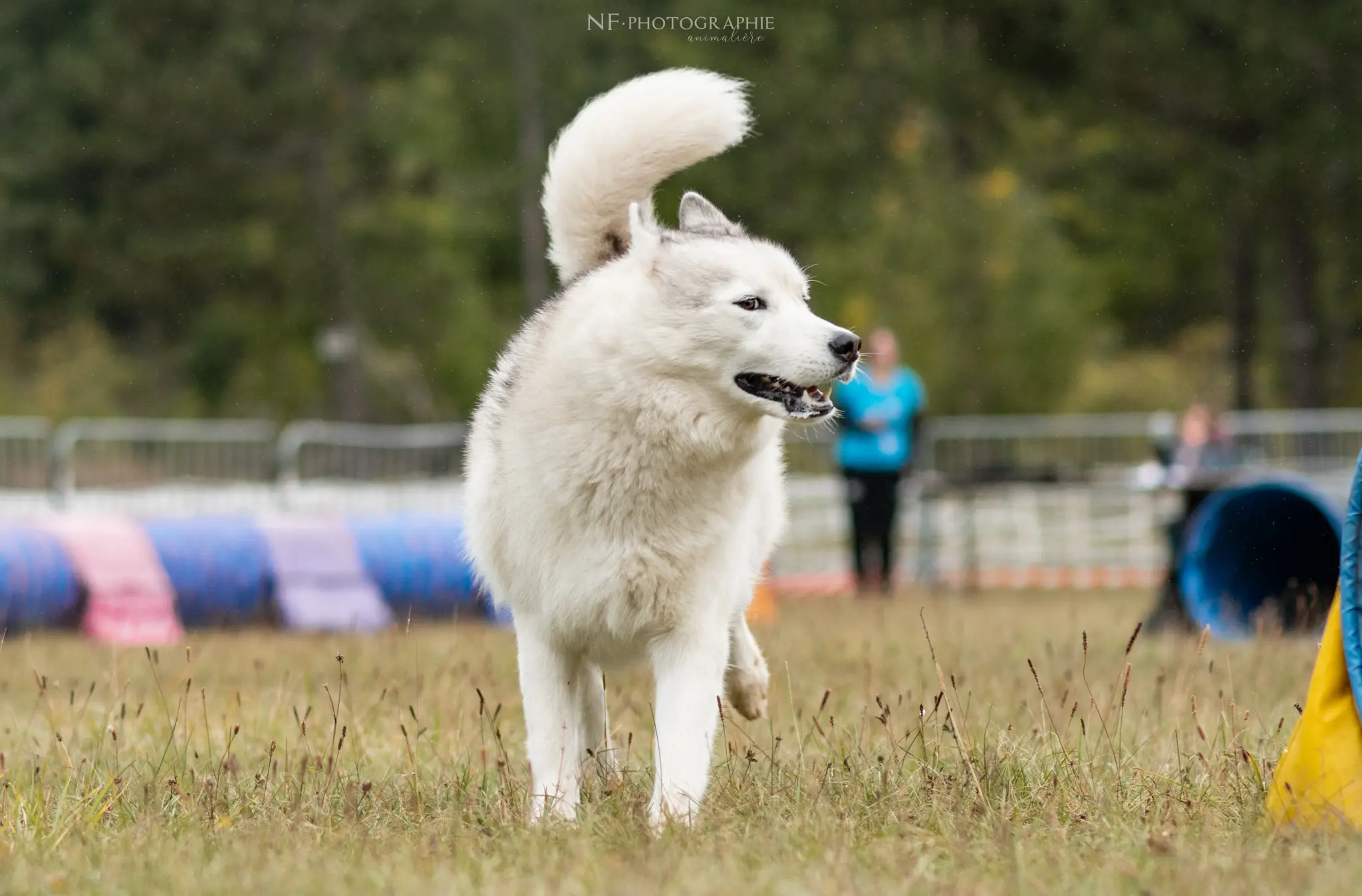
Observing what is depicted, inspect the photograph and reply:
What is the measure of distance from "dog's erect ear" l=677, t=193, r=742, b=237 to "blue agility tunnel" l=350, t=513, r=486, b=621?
22.5 feet

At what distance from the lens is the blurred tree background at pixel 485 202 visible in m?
26.9

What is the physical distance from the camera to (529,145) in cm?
3262

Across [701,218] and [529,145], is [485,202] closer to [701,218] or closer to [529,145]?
[529,145]

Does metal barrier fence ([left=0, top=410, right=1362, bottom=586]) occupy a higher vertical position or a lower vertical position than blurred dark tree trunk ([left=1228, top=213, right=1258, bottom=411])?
lower

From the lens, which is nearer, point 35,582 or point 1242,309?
point 35,582

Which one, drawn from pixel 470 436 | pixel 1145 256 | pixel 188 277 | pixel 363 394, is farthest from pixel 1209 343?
pixel 470 436

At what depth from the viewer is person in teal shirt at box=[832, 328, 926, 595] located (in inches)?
557

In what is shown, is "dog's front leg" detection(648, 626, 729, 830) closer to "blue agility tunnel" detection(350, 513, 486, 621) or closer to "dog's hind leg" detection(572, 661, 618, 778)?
"dog's hind leg" detection(572, 661, 618, 778)

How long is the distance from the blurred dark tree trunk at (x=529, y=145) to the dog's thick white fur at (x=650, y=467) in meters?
27.2

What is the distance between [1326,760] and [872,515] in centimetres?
1057

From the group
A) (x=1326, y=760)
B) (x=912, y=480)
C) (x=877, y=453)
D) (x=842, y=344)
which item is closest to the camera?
(x=1326, y=760)

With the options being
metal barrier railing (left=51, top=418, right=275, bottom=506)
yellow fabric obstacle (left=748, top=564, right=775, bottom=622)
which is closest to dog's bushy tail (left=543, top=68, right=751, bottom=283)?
yellow fabric obstacle (left=748, top=564, right=775, bottom=622)

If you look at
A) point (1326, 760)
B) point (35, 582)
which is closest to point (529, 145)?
point (35, 582)

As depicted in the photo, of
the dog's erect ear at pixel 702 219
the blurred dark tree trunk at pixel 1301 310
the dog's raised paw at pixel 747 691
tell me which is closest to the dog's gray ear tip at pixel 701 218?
the dog's erect ear at pixel 702 219
